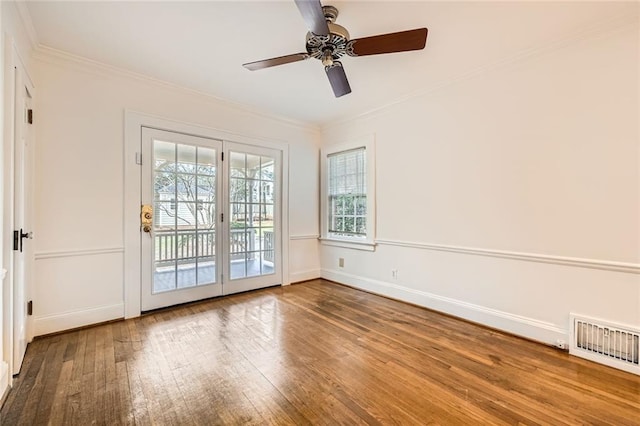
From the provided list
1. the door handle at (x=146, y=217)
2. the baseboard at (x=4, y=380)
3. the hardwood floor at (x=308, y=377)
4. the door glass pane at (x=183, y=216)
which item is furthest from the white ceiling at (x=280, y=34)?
the hardwood floor at (x=308, y=377)

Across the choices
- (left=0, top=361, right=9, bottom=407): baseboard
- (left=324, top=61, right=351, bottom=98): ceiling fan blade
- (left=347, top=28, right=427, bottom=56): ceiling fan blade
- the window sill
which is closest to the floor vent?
the window sill

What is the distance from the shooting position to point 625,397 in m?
1.78

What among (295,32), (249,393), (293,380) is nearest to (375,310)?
(293,380)

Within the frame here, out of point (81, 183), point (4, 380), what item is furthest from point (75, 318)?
point (81, 183)

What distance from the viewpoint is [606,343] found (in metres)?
2.19

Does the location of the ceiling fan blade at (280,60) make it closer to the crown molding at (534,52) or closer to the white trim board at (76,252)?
the crown molding at (534,52)

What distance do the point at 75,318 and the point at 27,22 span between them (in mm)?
2553

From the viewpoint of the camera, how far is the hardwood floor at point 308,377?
162cm

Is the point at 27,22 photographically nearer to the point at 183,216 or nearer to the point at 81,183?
the point at 81,183

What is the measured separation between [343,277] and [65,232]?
3386 mm

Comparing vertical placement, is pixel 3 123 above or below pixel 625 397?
above

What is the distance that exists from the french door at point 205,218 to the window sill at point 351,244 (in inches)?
33.0

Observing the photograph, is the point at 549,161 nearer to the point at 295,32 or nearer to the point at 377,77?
the point at 377,77

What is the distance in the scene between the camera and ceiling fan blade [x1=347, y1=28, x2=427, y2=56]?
1.93 metres
